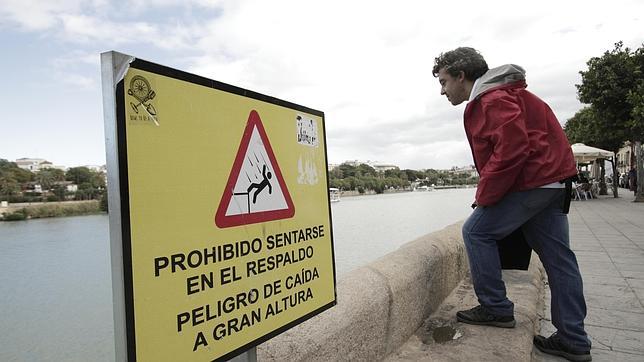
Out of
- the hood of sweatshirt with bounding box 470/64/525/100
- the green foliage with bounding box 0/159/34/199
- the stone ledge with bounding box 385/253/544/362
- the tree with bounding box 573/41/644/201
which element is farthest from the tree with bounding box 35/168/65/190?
the tree with bounding box 573/41/644/201

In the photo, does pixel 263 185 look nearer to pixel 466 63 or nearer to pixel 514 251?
pixel 466 63

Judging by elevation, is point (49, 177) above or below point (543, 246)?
above

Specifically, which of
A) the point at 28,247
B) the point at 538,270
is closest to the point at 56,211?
the point at 28,247

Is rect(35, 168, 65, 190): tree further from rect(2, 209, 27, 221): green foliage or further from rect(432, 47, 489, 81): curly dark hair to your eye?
rect(432, 47, 489, 81): curly dark hair

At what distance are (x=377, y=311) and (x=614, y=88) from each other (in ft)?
52.2

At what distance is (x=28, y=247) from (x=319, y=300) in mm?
31075

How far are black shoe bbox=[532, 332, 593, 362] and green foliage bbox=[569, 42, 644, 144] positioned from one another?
13907 mm

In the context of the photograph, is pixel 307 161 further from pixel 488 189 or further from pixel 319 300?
pixel 488 189

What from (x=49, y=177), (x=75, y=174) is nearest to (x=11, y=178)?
(x=49, y=177)

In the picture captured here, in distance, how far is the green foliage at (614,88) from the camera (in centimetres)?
1366

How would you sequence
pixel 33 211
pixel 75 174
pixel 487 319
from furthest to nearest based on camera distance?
pixel 33 211 < pixel 75 174 < pixel 487 319

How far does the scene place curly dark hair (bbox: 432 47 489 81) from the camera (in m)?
2.22

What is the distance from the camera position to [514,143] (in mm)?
1888

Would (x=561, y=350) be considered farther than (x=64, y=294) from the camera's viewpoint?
No
